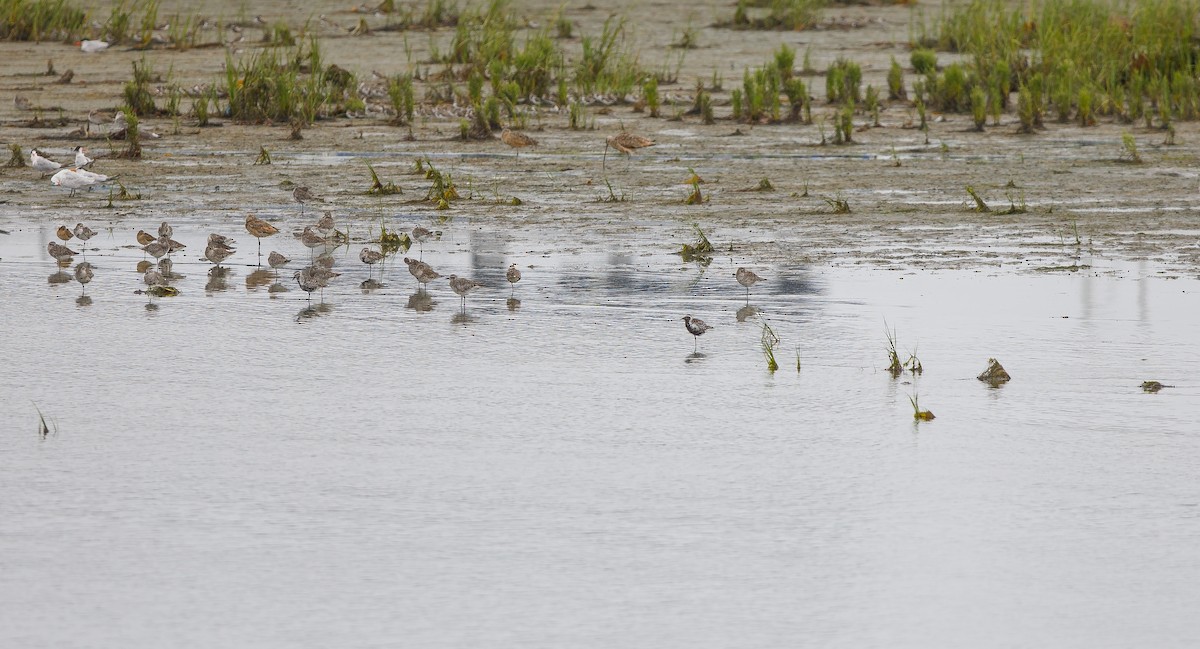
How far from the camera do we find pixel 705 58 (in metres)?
18.6

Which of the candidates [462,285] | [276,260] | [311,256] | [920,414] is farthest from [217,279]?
[920,414]

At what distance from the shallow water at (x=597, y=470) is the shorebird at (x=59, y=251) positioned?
752mm

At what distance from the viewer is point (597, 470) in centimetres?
454

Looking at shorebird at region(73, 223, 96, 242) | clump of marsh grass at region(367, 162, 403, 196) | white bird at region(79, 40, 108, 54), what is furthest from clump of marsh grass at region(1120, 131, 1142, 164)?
white bird at region(79, 40, 108, 54)

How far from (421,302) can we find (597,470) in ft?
8.81

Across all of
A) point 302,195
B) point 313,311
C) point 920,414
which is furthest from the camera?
point 302,195

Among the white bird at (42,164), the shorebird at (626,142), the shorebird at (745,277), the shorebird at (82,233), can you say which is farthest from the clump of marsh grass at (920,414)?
the white bird at (42,164)

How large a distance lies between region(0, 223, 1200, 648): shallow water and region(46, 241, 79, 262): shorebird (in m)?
0.75

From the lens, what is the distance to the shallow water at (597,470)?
352cm

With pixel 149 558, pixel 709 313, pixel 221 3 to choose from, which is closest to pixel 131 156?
pixel 709 313

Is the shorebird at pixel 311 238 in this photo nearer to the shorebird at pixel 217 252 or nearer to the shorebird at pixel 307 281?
the shorebird at pixel 217 252

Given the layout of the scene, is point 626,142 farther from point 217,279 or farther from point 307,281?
point 307,281

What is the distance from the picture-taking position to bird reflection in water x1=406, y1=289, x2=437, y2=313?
6.94m

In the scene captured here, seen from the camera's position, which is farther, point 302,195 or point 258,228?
point 302,195
